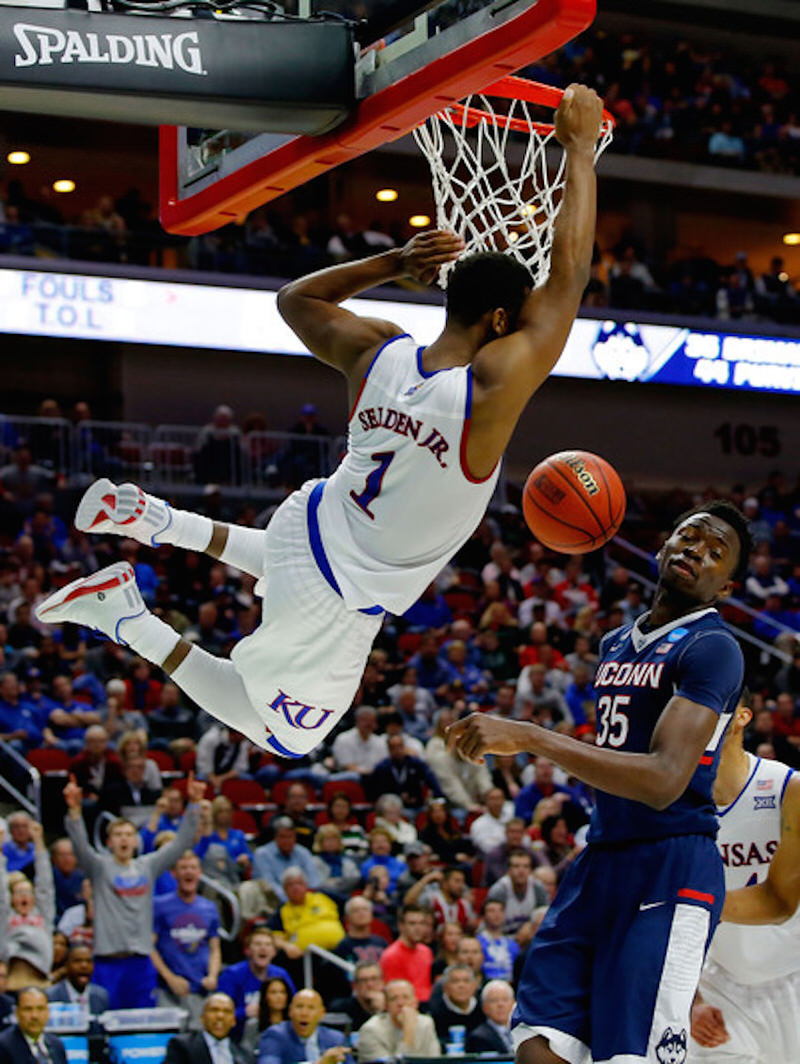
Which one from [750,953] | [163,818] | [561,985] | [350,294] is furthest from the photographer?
[163,818]

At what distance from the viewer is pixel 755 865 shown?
5.35 meters

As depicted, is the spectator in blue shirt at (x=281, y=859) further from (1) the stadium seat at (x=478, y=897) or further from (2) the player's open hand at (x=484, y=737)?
(2) the player's open hand at (x=484, y=737)

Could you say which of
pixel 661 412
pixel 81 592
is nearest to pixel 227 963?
pixel 81 592

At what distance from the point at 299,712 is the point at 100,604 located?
74 cm

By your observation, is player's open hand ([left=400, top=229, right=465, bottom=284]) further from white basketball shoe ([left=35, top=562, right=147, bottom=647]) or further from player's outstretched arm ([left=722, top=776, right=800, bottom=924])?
player's outstretched arm ([left=722, top=776, right=800, bottom=924])

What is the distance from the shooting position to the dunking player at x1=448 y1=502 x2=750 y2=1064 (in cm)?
412

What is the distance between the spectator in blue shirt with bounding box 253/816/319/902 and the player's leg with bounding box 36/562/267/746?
5.42m

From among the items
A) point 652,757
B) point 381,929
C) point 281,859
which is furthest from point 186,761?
point 652,757

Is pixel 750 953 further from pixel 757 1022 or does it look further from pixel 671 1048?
pixel 671 1048

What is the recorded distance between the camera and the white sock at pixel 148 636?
5.00 metres

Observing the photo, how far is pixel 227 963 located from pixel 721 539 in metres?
6.07

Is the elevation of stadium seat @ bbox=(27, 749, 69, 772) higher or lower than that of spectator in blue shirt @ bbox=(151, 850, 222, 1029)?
higher

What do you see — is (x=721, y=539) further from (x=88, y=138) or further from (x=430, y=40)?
(x=88, y=138)

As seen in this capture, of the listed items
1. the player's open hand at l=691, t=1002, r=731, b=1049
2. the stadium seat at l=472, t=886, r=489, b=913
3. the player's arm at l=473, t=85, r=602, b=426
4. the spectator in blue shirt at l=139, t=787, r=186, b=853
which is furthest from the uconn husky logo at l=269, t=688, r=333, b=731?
the stadium seat at l=472, t=886, r=489, b=913
